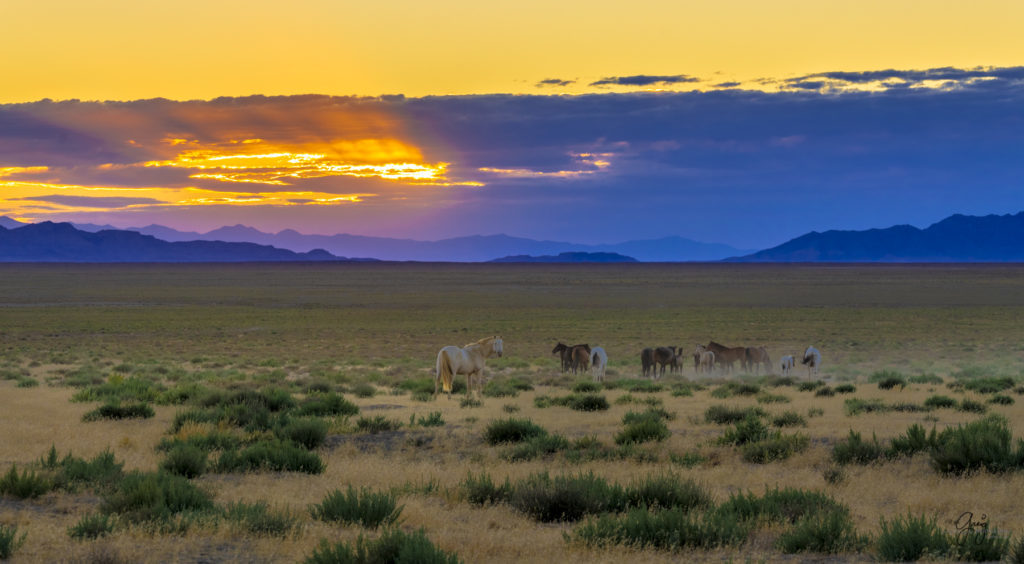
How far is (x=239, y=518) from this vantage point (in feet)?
26.5

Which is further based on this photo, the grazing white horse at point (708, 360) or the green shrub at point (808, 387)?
the grazing white horse at point (708, 360)

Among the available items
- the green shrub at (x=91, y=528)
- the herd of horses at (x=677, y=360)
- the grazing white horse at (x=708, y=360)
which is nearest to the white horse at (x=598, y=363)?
the herd of horses at (x=677, y=360)

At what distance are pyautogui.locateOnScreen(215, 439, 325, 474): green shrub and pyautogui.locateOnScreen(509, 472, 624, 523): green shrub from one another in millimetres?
3504

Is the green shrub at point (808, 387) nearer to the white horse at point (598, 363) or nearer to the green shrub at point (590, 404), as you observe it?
the white horse at point (598, 363)

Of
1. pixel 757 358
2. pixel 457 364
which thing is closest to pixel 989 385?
pixel 757 358

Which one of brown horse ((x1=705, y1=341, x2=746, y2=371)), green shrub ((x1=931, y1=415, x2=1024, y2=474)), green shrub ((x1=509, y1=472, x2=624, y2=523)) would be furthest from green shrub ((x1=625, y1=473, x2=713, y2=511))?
brown horse ((x1=705, y1=341, x2=746, y2=371))

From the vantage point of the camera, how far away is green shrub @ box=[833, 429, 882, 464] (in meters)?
11.5

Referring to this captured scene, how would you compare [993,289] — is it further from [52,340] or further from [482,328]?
[52,340]

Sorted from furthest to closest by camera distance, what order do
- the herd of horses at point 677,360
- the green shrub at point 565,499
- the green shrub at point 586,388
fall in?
the herd of horses at point 677,360, the green shrub at point 586,388, the green shrub at point 565,499

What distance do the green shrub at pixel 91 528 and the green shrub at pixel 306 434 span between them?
542 cm

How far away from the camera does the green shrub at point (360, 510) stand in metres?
8.21

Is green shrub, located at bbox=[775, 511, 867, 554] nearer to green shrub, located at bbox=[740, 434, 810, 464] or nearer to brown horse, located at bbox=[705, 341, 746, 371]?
green shrub, located at bbox=[740, 434, 810, 464]

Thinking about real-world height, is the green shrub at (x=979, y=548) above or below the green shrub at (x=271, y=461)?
above

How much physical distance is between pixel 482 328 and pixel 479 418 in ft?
116
